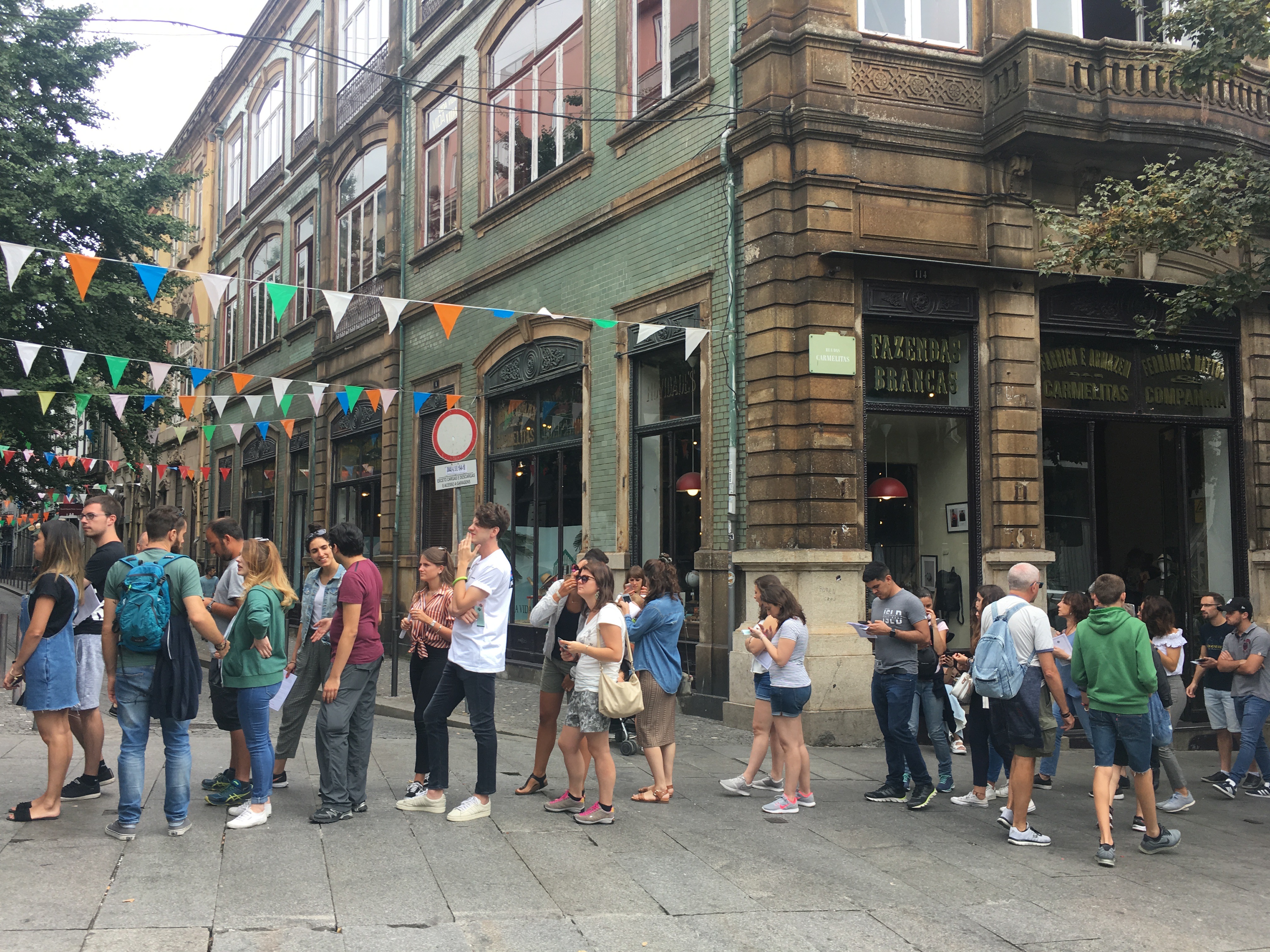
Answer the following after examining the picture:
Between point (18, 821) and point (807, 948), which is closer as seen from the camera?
point (807, 948)

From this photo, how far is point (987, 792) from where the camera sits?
841cm

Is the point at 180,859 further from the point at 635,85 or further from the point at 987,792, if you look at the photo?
the point at 635,85

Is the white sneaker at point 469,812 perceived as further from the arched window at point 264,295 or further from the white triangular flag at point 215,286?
the arched window at point 264,295

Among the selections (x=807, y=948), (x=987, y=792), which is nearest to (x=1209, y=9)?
(x=987, y=792)

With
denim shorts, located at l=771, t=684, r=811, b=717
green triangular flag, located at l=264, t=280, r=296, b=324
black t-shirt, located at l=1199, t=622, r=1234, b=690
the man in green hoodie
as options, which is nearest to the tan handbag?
denim shorts, located at l=771, t=684, r=811, b=717

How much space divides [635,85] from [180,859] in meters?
11.5

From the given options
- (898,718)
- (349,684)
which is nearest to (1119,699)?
(898,718)

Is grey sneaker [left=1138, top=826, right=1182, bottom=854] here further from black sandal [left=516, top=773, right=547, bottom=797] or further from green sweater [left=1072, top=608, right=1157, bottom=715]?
black sandal [left=516, top=773, right=547, bottom=797]

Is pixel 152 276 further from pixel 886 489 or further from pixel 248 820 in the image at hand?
pixel 886 489

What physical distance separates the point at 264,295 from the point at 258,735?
26665mm

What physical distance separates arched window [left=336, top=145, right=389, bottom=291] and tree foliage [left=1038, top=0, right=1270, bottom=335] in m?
15.4

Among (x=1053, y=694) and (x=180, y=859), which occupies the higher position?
(x=1053, y=694)

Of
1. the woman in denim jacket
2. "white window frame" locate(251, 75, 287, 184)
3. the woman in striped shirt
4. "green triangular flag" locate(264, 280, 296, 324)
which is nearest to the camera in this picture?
the woman in denim jacket

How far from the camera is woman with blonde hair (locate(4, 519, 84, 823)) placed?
6562mm
